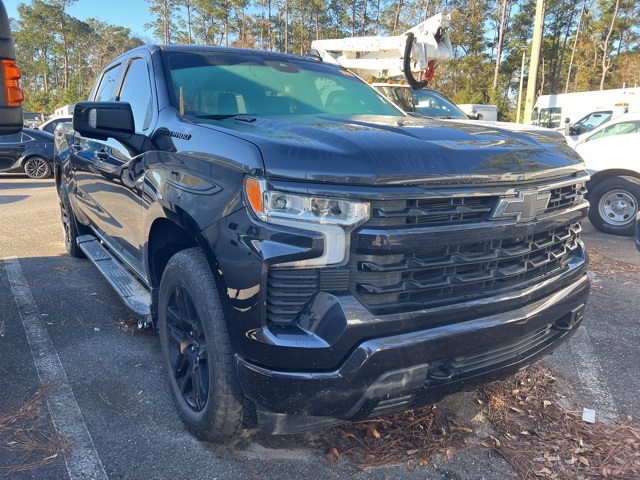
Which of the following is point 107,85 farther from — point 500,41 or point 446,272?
point 500,41

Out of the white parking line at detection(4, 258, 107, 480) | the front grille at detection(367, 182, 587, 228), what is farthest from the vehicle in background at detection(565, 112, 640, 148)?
the white parking line at detection(4, 258, 107, 480)

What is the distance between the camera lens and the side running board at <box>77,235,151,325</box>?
3.13 metres

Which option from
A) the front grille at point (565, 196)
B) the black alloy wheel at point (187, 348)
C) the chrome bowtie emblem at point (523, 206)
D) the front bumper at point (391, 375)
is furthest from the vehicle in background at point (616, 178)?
the black alloy wheel at point (187, 348)

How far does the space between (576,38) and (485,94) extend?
36.7ft

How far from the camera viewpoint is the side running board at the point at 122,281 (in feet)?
10.3

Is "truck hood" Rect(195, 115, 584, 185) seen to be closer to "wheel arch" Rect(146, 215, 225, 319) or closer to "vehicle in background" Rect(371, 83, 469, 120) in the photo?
"wheel arch" Rect(146, 215, 225, 319)

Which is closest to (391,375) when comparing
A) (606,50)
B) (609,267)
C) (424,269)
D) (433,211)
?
(424,269)

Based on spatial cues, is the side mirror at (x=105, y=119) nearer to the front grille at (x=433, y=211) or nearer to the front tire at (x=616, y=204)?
the front grille at (x=433, y=211)

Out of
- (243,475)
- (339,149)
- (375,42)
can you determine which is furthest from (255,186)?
(375,42)

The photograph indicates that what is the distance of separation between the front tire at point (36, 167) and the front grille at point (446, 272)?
526 inches

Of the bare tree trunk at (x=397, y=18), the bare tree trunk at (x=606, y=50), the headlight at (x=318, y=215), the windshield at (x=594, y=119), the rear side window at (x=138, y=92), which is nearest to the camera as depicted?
the headlight at (x=318, y=215)

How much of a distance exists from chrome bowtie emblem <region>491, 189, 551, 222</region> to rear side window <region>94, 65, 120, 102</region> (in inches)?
127

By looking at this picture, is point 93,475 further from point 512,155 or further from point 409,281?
point 512,155

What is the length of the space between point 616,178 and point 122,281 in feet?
22.7
